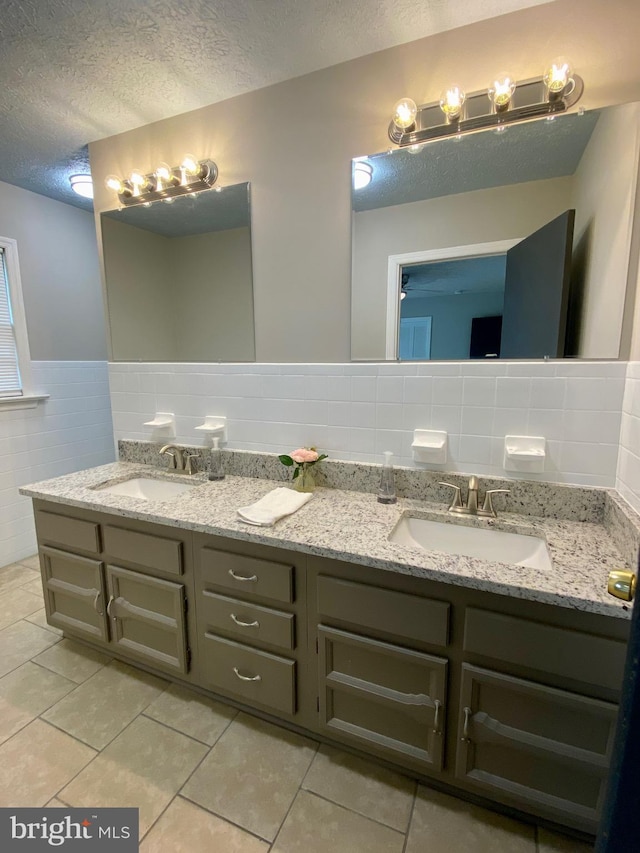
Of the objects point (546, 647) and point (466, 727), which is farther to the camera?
point (466, 727)

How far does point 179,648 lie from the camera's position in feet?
5.16

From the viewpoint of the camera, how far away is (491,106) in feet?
4.40

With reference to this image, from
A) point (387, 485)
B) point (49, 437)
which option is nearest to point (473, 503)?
point (387, 485)

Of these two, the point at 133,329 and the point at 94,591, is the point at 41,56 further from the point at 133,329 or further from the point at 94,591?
the point at 94,591

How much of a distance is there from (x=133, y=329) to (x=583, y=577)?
7.48 feet

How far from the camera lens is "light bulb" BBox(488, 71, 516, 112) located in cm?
127

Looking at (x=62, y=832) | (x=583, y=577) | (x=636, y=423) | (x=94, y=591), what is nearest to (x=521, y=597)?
(x=583, y=577)

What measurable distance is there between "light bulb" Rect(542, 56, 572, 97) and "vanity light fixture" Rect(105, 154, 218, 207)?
1356 millimetres

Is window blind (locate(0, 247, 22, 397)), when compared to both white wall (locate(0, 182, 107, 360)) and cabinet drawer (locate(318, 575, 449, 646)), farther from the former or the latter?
cabinet drawer (locate(318, 575, 449, 646))

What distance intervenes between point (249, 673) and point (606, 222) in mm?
1999

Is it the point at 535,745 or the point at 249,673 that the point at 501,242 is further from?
the point at 249,673

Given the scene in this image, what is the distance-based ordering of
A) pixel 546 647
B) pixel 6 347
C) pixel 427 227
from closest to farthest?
pixel 546 647, pixel 427 227, pixel 6 347

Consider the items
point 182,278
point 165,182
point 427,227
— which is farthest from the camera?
point 182,278

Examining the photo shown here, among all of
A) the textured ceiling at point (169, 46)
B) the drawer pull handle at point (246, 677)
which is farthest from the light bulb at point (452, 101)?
the drawer pull handle at point (246, 677)
